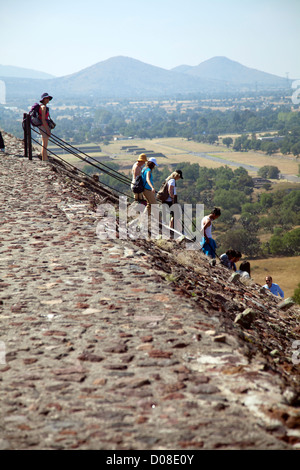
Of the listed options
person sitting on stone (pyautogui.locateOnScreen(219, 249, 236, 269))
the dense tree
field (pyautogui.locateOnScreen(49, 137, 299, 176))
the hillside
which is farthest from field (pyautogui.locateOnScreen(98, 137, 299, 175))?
the hillside

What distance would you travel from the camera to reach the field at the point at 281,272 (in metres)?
39.2

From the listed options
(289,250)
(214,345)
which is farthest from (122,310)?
(289,250)

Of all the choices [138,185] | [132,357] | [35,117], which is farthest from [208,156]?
[132,357]

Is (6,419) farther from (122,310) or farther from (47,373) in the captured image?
(122,310)

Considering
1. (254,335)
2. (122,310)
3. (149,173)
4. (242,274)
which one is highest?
(149,173)

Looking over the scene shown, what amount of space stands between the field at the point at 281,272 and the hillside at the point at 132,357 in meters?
30.2

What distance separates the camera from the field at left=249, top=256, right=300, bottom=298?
128ft

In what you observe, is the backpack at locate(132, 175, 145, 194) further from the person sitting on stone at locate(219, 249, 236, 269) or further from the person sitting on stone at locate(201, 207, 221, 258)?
the person sitting on stone at locate(219, 249, 236, 269)

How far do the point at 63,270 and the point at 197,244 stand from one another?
5738 mm

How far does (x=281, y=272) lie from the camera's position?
149 feet

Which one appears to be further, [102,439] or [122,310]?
[122,310]

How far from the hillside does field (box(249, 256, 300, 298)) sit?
30243mm

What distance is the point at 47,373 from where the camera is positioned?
4512 millimetres

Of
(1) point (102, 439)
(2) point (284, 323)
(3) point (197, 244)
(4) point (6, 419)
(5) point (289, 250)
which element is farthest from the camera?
(5) point (289, 250)
